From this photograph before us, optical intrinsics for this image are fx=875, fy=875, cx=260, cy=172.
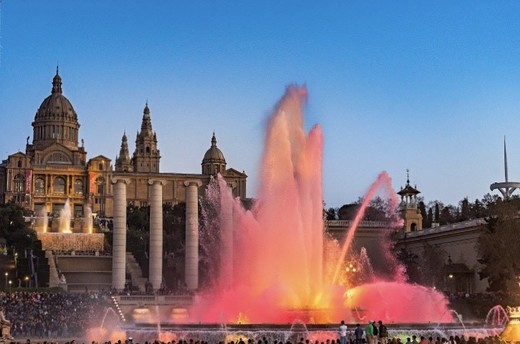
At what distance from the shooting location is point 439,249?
85625 mm

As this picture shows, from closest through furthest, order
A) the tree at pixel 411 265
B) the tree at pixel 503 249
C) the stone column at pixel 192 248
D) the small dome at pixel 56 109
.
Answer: the tree at pixel 503 249 < the stone column at pixel 192 248 < the tree at pixel 411 265 < the small dome at pixel 56 109

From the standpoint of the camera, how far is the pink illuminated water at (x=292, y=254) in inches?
1474

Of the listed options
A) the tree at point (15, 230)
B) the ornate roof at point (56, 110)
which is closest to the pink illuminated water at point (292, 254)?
the tree at point (15, 230)

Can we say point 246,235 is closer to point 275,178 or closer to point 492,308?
point 275,178

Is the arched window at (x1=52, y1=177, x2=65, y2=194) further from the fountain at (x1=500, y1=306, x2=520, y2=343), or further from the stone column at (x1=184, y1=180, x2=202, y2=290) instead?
the fountain at (x1=500, y1=306, x2=520, y2=343)

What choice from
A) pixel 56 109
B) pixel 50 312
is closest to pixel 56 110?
pixel 56 109

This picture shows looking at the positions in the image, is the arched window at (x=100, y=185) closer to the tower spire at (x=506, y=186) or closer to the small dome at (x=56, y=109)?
the small dome at (x=56, y=109)

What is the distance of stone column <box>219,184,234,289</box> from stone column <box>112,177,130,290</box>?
786 centimetres

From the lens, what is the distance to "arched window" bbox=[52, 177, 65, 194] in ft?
511

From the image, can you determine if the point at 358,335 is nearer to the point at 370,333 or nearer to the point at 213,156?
the point at 370,333

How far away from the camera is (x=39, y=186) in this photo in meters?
156

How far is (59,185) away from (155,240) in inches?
3630

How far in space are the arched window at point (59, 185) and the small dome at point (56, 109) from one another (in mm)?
20873

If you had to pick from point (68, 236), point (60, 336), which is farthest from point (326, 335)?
point (68, 236)
